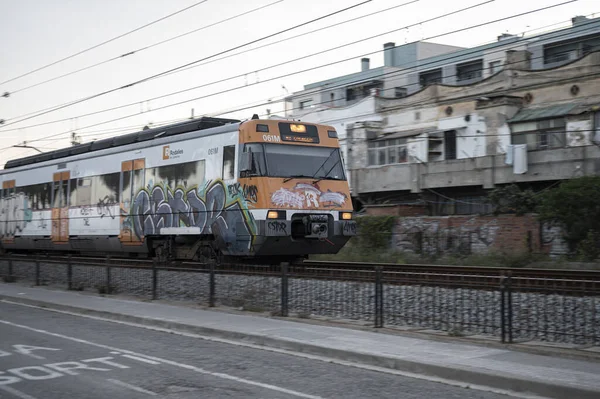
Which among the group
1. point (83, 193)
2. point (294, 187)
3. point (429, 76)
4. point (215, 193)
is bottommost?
point (215, 193)

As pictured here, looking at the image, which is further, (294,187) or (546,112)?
(546,112)

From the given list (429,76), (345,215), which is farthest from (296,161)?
(429,76)

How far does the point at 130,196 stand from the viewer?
73.9ft

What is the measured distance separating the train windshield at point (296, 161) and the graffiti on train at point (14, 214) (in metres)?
14.9

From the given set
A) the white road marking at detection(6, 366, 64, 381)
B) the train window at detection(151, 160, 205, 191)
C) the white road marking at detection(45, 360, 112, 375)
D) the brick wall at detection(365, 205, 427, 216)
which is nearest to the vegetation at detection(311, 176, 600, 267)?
the brick wall at detection(365, 205, 427, 216)

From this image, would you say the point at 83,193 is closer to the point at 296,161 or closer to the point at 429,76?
the point at 296,161

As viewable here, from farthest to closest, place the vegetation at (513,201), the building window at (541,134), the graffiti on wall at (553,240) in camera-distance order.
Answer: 1. the building window at (541,134)
2. the vegetation at (513,201)
3. the graffiti on wall at (553,240)

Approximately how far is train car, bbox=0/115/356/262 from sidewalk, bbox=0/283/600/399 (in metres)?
4.77

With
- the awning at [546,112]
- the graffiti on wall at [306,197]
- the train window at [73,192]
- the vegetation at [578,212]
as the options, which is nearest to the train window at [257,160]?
the graffiti on wall at [306,197]

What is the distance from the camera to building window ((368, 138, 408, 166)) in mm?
42625

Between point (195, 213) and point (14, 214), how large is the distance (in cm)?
1424

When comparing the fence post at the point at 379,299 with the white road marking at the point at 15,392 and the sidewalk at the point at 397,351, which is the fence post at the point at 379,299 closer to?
the sidewalk at the point at 397,351

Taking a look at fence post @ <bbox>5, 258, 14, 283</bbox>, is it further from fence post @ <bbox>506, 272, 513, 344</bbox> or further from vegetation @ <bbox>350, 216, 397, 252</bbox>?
vegetation @ <bbox>350, 216, 397, 252</bbox>

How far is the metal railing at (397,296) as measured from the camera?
9.39 m
